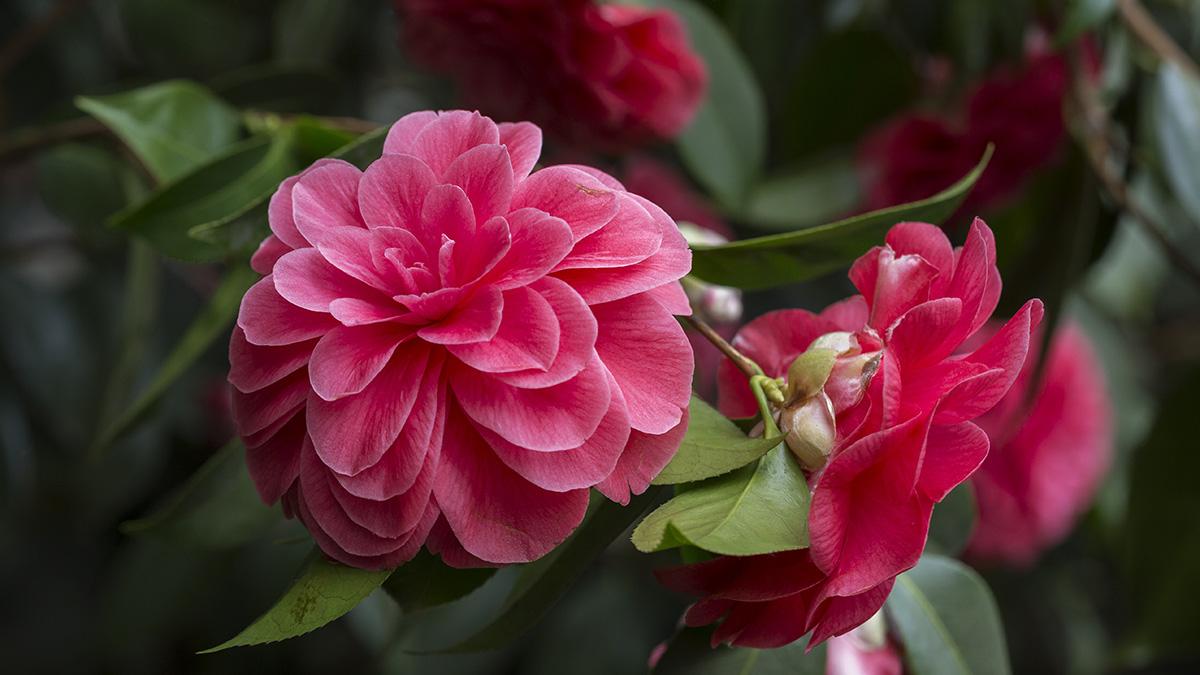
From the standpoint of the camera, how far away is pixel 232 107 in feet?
2.38

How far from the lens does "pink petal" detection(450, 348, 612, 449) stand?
12.9 inches

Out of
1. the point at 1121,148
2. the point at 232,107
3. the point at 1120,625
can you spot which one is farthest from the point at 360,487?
the point at 1120,625

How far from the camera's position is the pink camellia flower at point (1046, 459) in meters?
0.92

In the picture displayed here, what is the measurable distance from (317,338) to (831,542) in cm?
18

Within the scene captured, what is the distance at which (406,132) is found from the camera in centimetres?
38

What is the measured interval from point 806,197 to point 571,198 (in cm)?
56

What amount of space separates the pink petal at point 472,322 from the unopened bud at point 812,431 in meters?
0.11

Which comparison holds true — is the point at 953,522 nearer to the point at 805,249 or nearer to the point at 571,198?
the point at 805,249

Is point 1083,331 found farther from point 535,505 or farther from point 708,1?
point 535,505

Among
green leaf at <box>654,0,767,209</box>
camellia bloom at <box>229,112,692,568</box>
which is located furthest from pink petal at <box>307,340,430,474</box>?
green leaf at <box>654,0,767,209</box>

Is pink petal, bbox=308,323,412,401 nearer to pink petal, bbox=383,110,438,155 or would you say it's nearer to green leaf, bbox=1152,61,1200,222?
pink petal, bbox=383,110,438,155

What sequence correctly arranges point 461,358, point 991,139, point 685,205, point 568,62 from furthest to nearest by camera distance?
point 685,205 → point 991,139 → point 568,62 → point 461,358

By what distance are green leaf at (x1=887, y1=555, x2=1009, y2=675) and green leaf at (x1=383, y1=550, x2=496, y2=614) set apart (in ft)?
0.80

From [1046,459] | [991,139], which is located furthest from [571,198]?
[1046,459]
